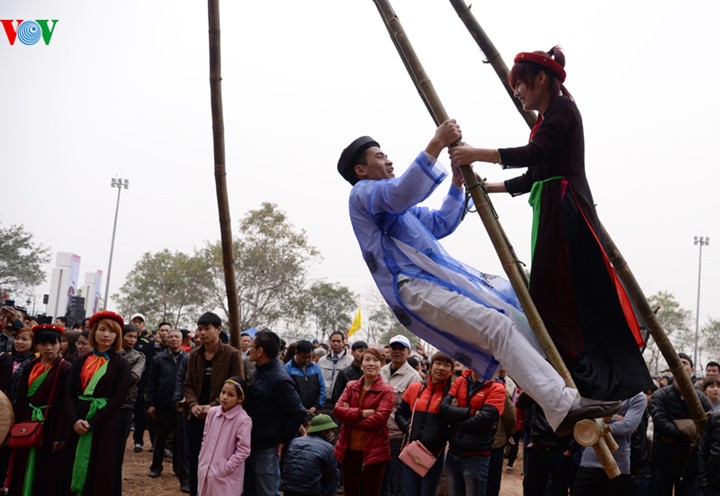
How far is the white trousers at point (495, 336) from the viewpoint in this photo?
344cm

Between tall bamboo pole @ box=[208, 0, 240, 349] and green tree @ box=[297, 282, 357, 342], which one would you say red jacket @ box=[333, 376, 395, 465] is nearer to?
tall bamboo pole @ box=[208, 0, 240, 349]

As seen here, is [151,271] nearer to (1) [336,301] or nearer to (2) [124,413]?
(1) [336,301]

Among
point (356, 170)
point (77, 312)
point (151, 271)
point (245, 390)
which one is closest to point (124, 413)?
point (245, 390)

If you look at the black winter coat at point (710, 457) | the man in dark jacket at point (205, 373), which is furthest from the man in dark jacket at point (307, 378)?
the black winter coat at point (710, 457)

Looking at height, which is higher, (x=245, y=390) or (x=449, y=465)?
(x=245, y=390)

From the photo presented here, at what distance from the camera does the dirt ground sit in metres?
9.52

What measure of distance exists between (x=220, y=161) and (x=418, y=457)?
3407 millimetres

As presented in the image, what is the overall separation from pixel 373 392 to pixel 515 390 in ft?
13.6

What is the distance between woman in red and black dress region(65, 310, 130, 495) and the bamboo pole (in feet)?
15.9

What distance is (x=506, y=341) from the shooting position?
3635 mm

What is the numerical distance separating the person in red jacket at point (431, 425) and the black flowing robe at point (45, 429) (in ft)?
12.1

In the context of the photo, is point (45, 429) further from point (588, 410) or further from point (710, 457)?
point (710, 457)

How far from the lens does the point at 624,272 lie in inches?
170

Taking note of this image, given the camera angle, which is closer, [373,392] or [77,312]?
[373,392]
